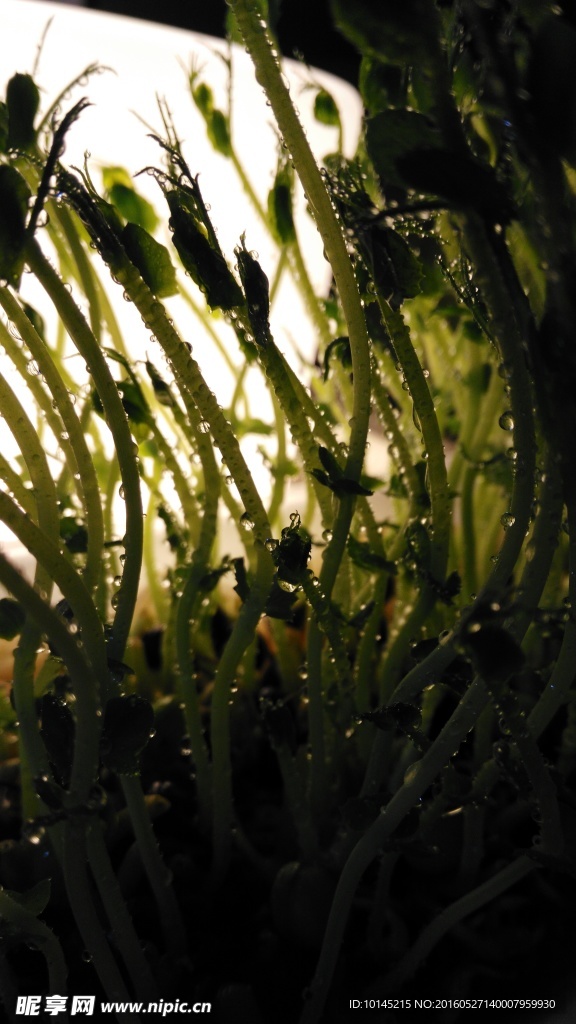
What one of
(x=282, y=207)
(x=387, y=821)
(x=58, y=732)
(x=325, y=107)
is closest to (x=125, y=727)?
(x=58, y=732)

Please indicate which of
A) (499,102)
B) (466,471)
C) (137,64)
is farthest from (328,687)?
(137,64)

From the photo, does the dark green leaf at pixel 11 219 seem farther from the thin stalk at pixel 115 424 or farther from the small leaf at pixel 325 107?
the small leaf at pixel 325 107

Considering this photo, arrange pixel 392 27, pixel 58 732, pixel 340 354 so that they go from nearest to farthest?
pixel 392 27 < pixel 58 732 < pixel 340 354

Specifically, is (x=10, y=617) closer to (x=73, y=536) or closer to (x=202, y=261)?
(x=73, y=536)

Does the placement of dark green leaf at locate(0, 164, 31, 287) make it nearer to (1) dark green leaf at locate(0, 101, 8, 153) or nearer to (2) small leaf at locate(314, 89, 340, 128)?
(1) dark green leaf at locate(0, 101, 8, 153)

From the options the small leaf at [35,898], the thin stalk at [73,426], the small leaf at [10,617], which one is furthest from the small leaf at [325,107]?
the small leaf at [35,898]

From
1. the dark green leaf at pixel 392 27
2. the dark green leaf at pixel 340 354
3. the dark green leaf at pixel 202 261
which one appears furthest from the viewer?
the dark green leaf at pixel 340 354
